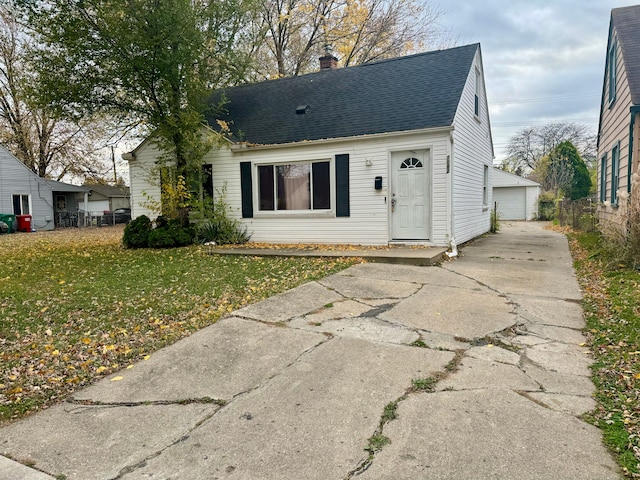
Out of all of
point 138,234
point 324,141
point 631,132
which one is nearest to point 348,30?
point 324,141

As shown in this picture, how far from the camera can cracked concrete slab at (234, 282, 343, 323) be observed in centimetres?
465

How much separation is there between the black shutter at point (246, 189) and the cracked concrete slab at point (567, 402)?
9.31 meters

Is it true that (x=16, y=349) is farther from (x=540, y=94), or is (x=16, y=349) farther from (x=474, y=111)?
(x=540, y=94)

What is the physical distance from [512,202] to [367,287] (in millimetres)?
22092

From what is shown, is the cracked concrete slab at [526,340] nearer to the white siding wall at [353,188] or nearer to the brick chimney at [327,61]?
the white siding wall at [353,188]

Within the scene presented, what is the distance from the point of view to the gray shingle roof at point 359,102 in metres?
9.82

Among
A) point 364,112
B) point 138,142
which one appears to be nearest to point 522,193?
point 364,112

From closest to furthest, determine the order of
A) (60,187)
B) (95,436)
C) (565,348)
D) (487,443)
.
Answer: (487,443) < (95,436) < (565,348) < (60,187)

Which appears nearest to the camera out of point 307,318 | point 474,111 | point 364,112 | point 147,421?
point 147,421

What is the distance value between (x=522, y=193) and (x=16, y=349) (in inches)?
1020

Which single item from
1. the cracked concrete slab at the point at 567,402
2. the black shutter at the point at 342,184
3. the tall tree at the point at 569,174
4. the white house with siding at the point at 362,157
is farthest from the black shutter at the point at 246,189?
the tall tree at the point at 569,174

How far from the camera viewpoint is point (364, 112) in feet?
34.6

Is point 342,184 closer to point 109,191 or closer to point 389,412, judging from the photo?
point 389,412

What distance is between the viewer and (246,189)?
11242 millimetres
